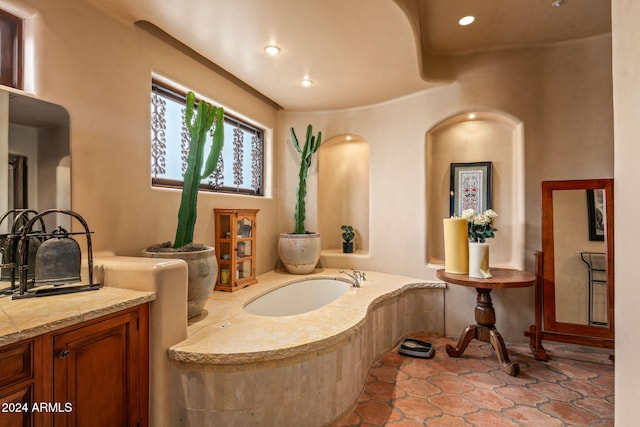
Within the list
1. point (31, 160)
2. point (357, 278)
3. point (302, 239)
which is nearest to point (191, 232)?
point (31, 160)

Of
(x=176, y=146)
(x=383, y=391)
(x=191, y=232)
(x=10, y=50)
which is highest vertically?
(x=10, y=50)

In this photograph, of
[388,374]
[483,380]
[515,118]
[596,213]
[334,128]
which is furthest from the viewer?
[334,128]

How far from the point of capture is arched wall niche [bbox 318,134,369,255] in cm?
411

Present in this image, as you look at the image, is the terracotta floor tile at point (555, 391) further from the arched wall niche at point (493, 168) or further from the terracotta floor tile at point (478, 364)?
the arched wall niche at point (493, 168)

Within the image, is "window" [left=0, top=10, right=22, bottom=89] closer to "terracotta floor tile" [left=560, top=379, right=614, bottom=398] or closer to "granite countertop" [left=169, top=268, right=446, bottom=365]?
"granite countertop" [left=169, top=268, right=446, bottom=365]

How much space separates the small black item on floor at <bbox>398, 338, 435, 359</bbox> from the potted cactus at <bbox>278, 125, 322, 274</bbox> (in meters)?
1.29

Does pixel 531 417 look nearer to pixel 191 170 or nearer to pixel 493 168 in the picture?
pixel 493 168

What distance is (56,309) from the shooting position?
4.09 ft

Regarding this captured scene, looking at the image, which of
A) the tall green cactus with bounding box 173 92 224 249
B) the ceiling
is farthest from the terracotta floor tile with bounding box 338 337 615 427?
the ceiling

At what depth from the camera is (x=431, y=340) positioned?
3131mm

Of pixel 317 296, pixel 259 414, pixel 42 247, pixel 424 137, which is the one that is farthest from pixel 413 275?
pixel 42 247

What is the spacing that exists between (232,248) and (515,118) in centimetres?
292

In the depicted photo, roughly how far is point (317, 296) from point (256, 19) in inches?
101

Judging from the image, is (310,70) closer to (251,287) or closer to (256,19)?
(256,19)
